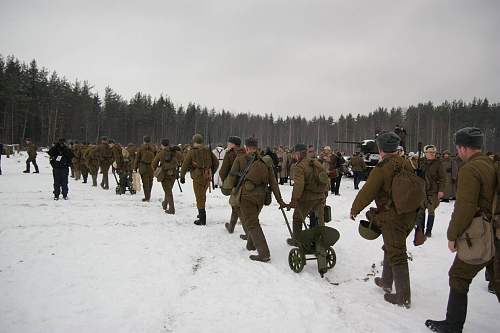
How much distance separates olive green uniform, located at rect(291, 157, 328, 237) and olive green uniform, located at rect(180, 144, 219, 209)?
2869mm

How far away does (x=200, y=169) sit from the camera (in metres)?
8.64

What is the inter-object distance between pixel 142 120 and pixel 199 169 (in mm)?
65035

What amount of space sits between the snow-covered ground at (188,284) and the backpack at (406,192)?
4.37ft

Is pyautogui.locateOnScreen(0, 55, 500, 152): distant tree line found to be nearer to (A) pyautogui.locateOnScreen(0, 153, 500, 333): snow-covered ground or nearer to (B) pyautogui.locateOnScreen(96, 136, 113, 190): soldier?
(B) pyautogui.locateOnScreen(96, 136, 113, 190): soldier

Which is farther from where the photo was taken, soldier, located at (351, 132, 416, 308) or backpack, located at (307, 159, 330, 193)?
backpack, located at (307, 159, 330, 193)

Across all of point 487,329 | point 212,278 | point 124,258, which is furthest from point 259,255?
point 487,329

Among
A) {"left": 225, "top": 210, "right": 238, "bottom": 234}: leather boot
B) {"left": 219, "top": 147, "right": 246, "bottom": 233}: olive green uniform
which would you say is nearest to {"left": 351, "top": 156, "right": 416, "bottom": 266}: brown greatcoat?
{"left": 219, "top": 147, "right": 246, "bottom": 233}: olive green uniform

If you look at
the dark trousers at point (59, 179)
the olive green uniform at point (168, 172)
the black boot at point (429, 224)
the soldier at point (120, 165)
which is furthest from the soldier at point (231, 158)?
the soldier at point (120, 165)

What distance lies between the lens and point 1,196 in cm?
1173

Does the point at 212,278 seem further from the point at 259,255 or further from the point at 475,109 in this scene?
the point at 475,109

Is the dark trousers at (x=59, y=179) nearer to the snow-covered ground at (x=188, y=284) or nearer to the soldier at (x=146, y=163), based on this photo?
the soldier at (x=146, y=163)

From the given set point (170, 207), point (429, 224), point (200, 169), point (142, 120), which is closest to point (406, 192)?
point (429, 224)

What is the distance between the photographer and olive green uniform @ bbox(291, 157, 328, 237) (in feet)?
20.3

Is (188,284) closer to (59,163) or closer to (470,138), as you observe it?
(470,138)
